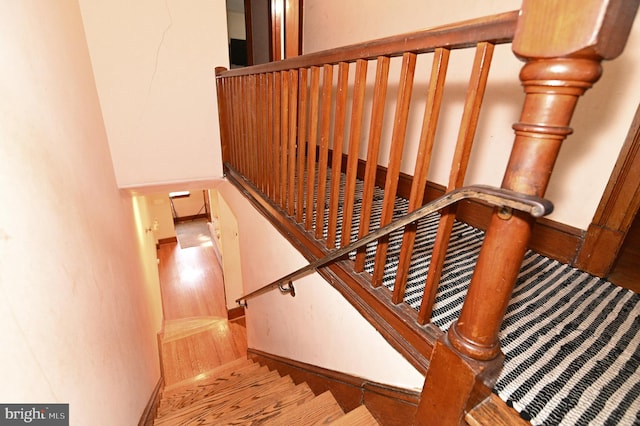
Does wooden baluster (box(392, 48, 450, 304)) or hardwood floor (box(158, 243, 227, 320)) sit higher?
wooden baluster (box(392, 48, 450, 304))

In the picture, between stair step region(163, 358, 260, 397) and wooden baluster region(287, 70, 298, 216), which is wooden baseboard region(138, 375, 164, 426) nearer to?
stair step region(163, 358, 260, 397)

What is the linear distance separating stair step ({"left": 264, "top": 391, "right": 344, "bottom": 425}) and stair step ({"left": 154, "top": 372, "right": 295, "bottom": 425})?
1.13ft

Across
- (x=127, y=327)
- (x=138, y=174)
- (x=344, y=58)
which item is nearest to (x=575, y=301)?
(x=344, y=58)

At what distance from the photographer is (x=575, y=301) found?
1.20 meters

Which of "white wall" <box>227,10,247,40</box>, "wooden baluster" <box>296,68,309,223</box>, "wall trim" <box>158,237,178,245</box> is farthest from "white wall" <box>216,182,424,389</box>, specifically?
"wall trim" <box>158,237,178,245</box>

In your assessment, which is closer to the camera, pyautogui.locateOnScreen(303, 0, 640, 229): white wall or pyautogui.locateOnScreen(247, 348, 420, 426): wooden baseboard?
pyautogui.locateOnScreen(247, 348, 420, 426): wooden baseboard

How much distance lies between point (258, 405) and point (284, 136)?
156 centimetres

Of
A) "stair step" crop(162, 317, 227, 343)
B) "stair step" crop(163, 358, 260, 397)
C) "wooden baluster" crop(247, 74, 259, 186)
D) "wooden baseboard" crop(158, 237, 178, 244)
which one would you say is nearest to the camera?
"wooden baluster" crop(247, 74, 259, 186)

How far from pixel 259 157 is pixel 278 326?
131cm

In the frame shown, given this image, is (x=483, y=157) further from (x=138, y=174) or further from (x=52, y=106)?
(x=138, y=174)

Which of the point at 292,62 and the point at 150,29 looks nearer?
the point at 292,62

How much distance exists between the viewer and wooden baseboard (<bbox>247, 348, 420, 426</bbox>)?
0.98 meters

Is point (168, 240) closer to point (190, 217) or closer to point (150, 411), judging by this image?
point (190, 217)

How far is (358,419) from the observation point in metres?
1.15
